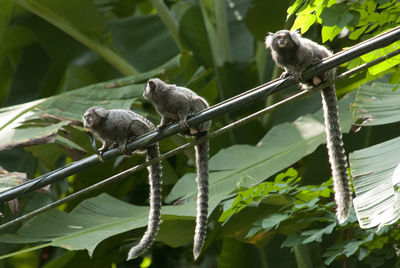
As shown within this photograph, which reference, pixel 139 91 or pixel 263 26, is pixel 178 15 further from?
pixel 139 91

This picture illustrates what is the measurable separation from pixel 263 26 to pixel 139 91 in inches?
84.9

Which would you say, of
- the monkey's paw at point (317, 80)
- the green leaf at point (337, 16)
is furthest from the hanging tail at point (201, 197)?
the green leaf at point (337, 16)

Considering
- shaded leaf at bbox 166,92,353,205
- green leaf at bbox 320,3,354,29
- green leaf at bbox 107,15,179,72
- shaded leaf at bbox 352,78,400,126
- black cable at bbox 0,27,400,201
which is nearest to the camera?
black cable at bbox 0,27,400,201

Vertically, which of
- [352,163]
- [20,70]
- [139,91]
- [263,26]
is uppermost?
[20,70]

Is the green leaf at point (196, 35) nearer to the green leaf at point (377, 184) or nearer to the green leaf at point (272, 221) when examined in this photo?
the green leaf at point (272, 221)

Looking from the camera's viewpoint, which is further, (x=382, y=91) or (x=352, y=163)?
(x=382, y=91)

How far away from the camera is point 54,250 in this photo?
30.0ft

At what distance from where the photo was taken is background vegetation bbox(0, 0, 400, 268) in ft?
19.2

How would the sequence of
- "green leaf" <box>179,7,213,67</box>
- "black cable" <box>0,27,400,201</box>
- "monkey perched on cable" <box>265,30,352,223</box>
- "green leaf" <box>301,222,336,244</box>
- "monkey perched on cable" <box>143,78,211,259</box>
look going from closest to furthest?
1. "black cable" <box>0,27,400,201</box>
2. "monkey perched on cable" <box>265,30,352,223</box>
3. "monkey perched on cable" <box>143,78,211,259</box>
4. "green leaf" <box>301,222,336,244</box>
5. "green leaf" <box>179,7,213,67</box>

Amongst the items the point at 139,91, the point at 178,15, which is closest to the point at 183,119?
the point at 139,91

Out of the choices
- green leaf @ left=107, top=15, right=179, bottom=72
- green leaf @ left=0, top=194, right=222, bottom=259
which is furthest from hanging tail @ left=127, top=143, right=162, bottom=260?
green leaf @ left=107, top=15, right=179, bottom=72

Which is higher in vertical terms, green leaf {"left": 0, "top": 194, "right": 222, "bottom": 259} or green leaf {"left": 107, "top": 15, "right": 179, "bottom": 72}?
green leaf {"left": 107, "top": 15, "right": 179, "bottom": 72}

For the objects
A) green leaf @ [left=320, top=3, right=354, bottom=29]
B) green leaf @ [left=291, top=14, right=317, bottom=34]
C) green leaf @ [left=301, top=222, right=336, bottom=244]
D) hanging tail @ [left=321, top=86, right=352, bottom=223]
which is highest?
green leaf @ [left=291, top=14, right=317, bottom=34]

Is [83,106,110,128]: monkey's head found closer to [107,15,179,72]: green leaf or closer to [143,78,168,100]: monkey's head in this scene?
[143,78,168,100]: monkey's head
